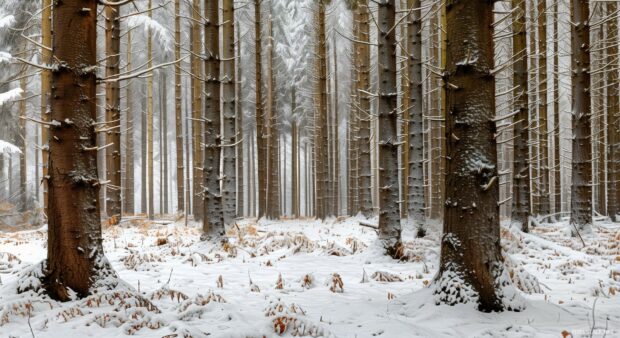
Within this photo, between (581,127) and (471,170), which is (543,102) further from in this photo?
(471,170)

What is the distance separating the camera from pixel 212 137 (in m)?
8.81

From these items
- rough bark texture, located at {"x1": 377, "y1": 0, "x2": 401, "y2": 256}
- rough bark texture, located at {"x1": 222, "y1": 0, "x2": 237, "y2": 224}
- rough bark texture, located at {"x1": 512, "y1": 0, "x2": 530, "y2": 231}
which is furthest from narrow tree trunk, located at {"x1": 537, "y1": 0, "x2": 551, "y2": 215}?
rough bark texture, located at {"x1": 222, "y1": 0, "x2": 237, "y2": 224}

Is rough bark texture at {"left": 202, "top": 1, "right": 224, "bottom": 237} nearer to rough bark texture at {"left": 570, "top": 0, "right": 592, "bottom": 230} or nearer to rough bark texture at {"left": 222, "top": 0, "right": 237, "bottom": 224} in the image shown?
rough bark texture at {"left": 222, "top": 0, "right": 237, "bottom": 224}

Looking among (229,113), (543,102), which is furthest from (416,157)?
(543,102)

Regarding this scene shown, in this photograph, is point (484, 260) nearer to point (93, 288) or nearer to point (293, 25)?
point (93, 288)

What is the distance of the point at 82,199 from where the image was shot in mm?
4344

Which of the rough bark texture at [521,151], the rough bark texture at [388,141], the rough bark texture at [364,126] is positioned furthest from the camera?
the rough bark texture at [364,126]

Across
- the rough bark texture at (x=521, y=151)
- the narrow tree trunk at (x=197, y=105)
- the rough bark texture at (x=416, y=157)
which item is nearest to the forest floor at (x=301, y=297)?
the rough bark texture at (x=416, y=157)

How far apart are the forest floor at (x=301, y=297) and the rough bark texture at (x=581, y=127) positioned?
4.80ft

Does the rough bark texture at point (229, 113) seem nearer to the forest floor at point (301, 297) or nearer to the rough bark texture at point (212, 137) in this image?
the rough bark texture at point (212, 137)

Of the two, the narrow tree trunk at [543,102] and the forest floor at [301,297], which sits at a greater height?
the narrow tree trunk at [543,102]

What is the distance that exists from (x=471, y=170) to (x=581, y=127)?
8771 millimetres

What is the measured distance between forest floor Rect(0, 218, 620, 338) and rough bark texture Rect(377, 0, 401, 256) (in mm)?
450

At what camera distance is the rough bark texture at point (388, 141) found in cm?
782
